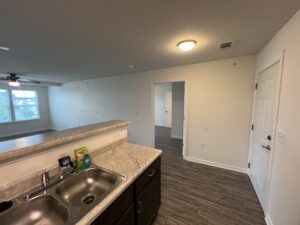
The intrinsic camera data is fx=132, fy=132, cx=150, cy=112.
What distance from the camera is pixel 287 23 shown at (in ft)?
4.90

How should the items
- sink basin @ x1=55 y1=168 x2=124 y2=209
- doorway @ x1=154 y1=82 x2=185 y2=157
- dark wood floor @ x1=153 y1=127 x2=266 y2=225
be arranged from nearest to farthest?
sink basin @ x1=55 y1=168 x2=124 y2=209
dark wood floor @ x1=153 y1=127 x2=266 y2=225
doorway @ x1=154 y1=82 x2=185 y2=157

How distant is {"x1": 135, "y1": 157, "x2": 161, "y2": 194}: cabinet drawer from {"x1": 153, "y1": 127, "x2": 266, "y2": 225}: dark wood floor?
72cm

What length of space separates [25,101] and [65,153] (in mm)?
7554

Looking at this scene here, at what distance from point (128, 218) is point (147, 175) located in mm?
408

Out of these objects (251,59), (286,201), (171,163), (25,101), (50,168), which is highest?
(251,59)

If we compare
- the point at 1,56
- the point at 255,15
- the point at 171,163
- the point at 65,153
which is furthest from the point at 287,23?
the point at 1,56

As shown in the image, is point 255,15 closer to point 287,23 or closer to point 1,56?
point 287,23

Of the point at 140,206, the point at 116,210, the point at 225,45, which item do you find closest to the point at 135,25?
the point at 225,45

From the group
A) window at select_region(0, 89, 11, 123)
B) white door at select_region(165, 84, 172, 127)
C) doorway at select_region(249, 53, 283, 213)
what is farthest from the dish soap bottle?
window at select_region(0, 89, 11, 123)

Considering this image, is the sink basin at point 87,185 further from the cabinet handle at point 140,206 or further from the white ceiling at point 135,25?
the white ceiling at point 135,25

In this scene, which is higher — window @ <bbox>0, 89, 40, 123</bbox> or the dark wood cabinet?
window @ <bbox>0, 89, 40, 123</bbox>

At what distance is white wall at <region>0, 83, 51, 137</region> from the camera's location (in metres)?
5.95

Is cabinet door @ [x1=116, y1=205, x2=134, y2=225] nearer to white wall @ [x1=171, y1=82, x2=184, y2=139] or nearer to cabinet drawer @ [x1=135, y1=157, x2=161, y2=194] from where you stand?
cabinet drawer @ [x1=135, y1=157, x2=161, y2=194]

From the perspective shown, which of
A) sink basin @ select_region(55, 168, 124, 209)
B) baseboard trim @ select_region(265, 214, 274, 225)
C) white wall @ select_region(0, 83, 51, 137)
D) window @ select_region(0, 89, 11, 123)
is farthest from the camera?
white wall @ select_region(0, 83, 51, 137)
